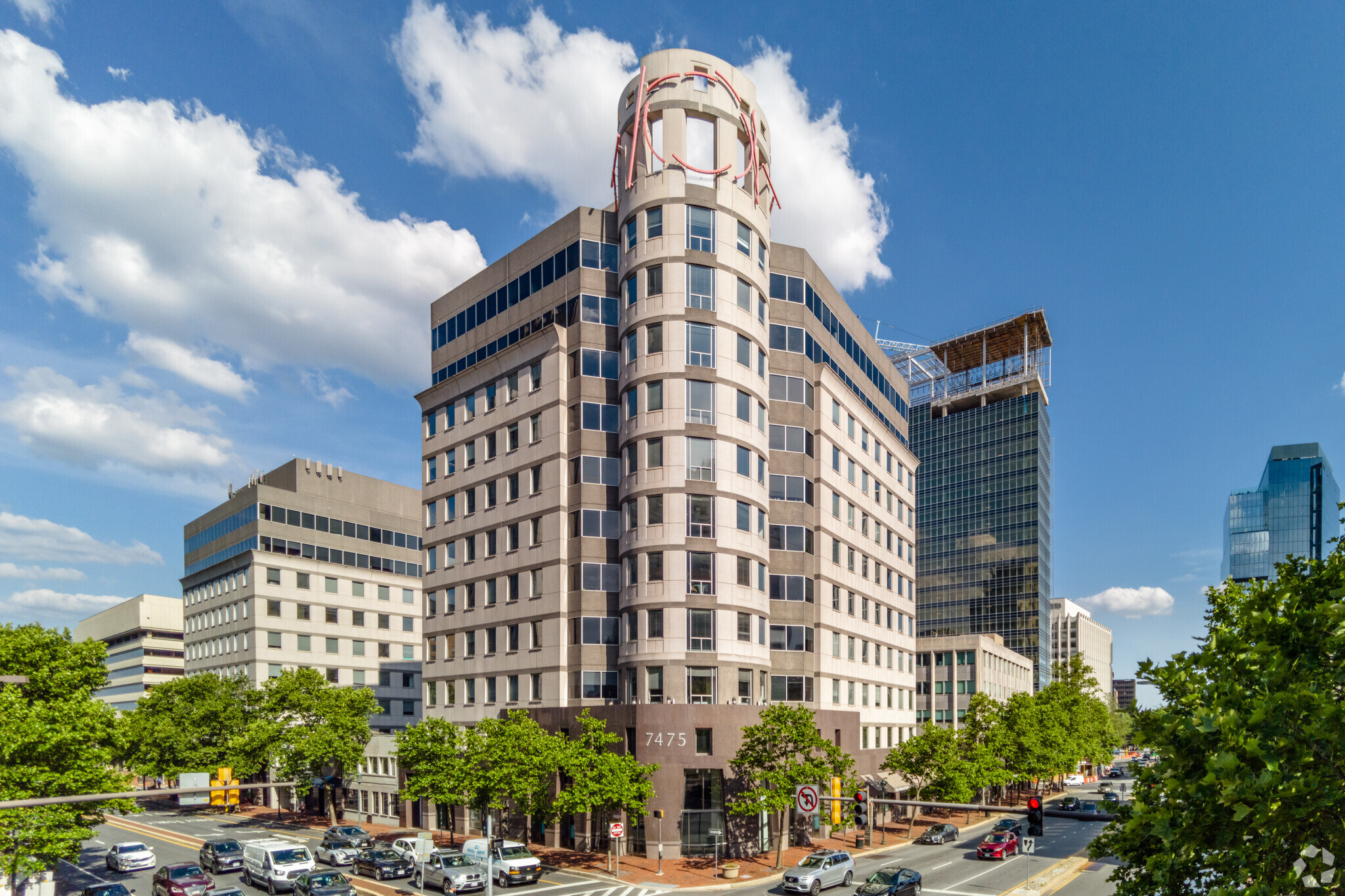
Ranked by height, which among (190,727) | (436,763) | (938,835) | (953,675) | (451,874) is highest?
(436,763)

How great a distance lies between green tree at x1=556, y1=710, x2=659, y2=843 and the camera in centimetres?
4641

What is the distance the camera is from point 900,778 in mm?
71062

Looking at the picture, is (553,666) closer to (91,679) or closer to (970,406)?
(91,679)

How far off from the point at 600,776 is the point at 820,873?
12.9m

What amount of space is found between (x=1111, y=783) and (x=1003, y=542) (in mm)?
49014

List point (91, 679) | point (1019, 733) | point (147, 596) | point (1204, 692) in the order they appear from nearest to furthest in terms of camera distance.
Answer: point (1204, 692) < point (91, 679) < point (1019, 733) < point (147, 596)

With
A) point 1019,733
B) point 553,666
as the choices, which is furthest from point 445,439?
point 1019,733

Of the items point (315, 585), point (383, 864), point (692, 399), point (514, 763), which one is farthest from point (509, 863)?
point (315, 585)

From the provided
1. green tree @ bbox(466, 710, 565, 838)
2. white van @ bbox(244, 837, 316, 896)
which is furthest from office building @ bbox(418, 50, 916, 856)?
white van @ bbox(244, 837, 316, 896)

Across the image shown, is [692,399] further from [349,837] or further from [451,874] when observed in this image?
[349,837]

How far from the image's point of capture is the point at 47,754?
1405 inches

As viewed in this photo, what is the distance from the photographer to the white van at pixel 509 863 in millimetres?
43219

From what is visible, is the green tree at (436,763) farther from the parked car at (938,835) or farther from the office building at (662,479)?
the parked car at (938,835)

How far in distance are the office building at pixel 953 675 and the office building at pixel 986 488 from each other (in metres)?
43.0
